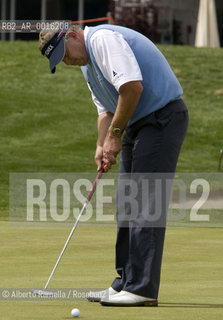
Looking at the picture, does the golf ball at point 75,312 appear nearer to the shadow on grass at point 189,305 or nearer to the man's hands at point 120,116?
the shadow on grass at point 189,305

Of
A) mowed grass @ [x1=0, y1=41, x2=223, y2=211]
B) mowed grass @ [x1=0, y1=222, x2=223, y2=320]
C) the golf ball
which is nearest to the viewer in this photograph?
the golf ball

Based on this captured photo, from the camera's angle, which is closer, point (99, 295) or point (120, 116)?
point (120, 116)

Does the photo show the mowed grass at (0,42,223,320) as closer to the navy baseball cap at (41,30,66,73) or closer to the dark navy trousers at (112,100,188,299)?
the dark navy trousers at (112,100,188,299)

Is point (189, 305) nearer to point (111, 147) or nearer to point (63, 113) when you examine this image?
point (111, 147)

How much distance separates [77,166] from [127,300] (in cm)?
1162

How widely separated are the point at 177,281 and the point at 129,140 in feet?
3.95

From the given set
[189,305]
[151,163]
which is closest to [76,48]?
[151,163]

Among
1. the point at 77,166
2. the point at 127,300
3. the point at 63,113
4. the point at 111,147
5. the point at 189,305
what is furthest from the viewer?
the point at 63,113

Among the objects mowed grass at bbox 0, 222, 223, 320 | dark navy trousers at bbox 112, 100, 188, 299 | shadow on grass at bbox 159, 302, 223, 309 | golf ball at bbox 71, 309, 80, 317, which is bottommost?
mowed grass at bbox 0, 222, 223, 320

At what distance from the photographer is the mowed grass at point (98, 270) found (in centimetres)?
536

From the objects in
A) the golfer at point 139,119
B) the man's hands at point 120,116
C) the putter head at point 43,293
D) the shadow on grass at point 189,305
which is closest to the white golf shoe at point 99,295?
the golfer at point 139,119

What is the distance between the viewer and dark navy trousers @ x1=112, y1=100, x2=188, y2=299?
5.73 meters

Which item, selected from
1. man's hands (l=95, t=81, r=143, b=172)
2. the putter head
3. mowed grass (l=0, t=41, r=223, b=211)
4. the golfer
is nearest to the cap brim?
the golfer

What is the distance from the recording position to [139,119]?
228 inches
